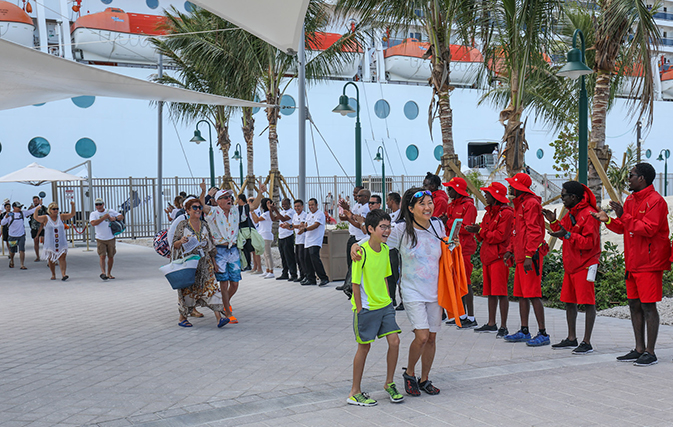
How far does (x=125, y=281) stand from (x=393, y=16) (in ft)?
26.1

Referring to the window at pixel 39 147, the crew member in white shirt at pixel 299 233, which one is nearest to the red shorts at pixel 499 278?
the crew member in white shirt at pixel 299 233

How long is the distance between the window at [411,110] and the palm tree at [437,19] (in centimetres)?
2309

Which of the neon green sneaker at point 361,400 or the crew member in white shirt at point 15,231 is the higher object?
the crew member in white shirt at point 15,231

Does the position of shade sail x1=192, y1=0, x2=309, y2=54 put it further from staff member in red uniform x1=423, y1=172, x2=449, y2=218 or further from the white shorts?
the white shorts

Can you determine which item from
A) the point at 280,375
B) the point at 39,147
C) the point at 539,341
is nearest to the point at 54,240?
the point at 280,375

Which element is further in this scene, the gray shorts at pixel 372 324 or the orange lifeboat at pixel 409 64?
the orange lifeboat at pixel 409 64

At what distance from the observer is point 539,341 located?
6281mm

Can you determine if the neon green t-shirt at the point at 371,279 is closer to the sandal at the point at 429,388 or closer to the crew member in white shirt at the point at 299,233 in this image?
the sandal at the point at 429,388

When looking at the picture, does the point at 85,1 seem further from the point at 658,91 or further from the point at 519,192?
the point at 658,91

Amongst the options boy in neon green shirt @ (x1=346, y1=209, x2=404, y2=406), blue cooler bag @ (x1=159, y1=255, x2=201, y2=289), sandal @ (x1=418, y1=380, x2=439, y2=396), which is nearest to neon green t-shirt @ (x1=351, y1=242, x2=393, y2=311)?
boy in neon green shirt @ (x1=346, y1=209, x2=404, y2=406)

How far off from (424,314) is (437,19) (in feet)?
24.8

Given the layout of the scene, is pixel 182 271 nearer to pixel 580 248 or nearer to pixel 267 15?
pixel 267 15

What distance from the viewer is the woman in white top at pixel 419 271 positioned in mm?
4504

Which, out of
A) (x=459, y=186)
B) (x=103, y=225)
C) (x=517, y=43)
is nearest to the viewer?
(x=459, y=186)
